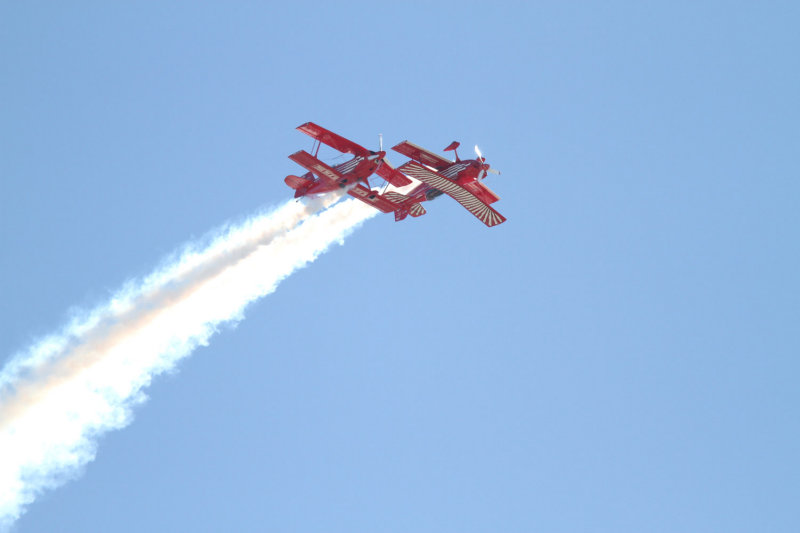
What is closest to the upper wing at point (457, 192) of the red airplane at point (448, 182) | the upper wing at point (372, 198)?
the red airplane at point (448, 182)

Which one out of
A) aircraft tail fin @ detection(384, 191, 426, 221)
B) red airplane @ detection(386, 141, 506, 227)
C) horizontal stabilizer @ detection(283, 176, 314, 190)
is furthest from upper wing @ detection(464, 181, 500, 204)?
horizontal stabilizer @ detection(283, 176, 314, 190)

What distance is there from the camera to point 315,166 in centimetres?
7119

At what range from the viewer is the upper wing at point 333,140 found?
69625 mm

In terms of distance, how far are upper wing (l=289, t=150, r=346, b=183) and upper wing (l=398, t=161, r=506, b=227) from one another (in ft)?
13.0

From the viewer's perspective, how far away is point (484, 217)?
252ft

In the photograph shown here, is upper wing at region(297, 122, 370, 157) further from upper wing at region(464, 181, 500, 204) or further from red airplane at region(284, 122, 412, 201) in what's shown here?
upper wing at region(464, 181, 500, 204)

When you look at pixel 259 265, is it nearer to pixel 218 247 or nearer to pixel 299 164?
pixel 218 247

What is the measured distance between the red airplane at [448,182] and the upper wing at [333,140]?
2223 mm

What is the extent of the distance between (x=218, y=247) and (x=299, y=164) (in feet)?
35.5

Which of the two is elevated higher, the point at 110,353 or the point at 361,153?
the point at 361,153

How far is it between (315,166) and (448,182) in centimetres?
822

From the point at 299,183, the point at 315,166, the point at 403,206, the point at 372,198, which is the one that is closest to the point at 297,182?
the point at 299,183

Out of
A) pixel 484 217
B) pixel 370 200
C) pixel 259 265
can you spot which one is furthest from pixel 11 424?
pixel 484 217

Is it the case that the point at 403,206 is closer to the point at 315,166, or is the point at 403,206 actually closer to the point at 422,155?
the point at 422,155
